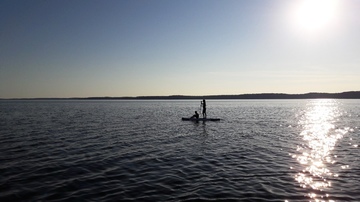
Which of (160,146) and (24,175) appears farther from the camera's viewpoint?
(160,146)

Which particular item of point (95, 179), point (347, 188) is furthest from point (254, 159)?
point (95, 179)

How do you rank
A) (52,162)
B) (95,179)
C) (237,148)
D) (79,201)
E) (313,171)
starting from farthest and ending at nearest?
(237,148) → (52,162) → (313,171) → (95,179) → (79,201)

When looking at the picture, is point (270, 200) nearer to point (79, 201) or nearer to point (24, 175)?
point (79, 201)

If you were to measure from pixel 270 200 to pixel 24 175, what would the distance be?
1251 cm

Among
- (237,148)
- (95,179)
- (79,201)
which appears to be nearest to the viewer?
(79,201)

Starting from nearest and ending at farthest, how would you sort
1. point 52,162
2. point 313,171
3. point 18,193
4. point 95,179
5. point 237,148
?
1. point 18,193
2. point 95,179
3. point 313,171
4. point 52,162
5. point 237,148

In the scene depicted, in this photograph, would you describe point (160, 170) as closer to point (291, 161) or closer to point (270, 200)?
point (270, 200)

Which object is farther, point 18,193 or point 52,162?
point 52,162

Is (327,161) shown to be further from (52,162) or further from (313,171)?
(52,162)

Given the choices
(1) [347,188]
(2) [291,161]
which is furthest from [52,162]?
(1) [347,188]

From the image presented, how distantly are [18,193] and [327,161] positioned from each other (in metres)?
17.7

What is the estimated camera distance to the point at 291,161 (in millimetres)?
17734

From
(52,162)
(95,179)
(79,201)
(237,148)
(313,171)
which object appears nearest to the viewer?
(79,201)

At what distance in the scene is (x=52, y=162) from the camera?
1745 centimetres
